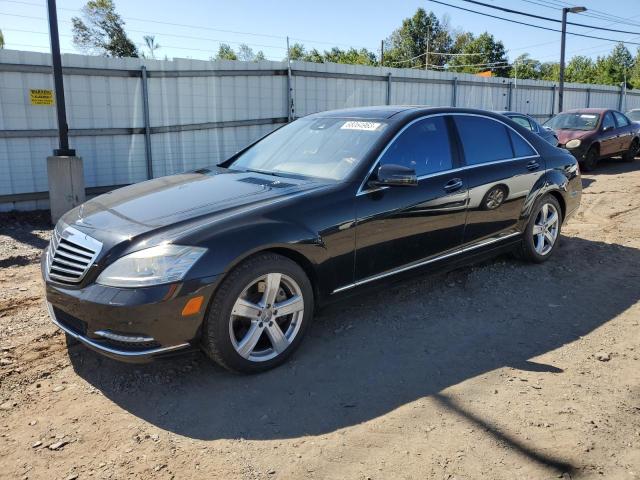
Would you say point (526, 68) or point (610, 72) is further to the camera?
point (526, 68)

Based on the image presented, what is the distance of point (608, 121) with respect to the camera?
14141 mm

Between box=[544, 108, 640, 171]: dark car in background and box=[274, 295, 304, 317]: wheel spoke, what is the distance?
456 inches

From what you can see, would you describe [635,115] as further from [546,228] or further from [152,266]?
[152,266]

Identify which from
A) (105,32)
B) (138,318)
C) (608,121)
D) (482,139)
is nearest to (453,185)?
(482,139)

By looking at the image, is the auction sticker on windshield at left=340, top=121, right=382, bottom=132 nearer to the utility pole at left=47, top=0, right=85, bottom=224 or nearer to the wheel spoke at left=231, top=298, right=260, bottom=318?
the wheel spoke at left=231, top=298, right=260, bottom=318

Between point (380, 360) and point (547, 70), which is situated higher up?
point (547, 70)

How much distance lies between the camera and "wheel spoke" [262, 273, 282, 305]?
342cm

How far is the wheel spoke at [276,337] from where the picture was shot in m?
3.48

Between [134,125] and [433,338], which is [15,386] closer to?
[433,338]

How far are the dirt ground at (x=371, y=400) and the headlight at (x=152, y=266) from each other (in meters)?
0.60

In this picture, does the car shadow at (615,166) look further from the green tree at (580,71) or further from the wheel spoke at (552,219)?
the green tree at (580,71)

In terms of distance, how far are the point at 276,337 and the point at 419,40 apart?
81.9 metres

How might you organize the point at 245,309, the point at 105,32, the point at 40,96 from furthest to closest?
the point at 105,32
the point at 40,96
the point at 245,309

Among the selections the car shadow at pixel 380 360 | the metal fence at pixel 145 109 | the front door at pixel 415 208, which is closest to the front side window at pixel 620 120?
the metal fence at pixel 145 109
